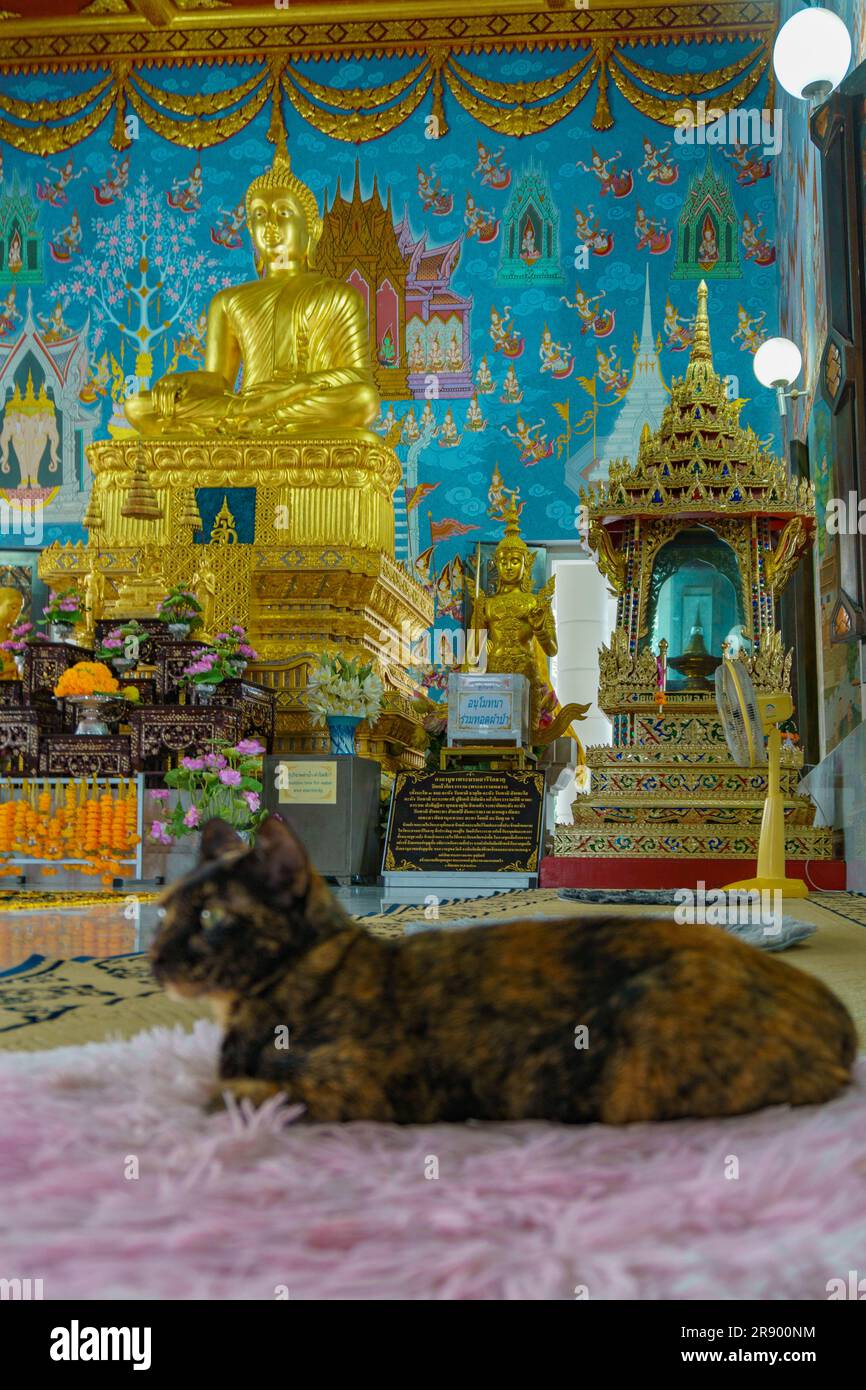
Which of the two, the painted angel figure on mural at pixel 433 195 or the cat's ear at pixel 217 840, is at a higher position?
the painted angel figure on mural at pixel 433 195

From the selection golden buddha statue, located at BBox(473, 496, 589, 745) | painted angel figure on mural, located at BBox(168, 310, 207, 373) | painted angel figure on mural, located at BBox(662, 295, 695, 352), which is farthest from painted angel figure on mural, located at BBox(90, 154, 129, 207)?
golden buddha statue, located at BBox(473, 496, 589, 745)

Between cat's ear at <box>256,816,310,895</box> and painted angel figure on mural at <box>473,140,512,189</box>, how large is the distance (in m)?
11.3

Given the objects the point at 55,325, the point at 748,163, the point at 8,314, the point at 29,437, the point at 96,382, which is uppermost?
the point at 748,163

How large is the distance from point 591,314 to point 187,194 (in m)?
3.81

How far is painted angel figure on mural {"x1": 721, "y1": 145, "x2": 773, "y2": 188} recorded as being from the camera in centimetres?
1110

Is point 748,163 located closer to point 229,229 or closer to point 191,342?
point 229,229

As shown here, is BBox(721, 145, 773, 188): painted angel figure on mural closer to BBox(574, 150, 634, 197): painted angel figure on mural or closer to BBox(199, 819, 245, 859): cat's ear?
BBox(574, 150, 634, 197): painted angel figure on mural

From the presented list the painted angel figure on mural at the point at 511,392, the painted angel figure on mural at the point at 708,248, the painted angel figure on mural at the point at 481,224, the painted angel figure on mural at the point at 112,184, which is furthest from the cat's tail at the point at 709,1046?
the painted angel figure on mural at the point at 112,184

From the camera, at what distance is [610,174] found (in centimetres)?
1130

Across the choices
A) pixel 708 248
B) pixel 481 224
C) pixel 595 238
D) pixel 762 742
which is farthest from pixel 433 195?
pixel 762 742

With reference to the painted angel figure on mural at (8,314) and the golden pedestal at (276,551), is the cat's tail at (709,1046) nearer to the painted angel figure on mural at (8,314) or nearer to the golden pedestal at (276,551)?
the golden pedestal at (276,551)

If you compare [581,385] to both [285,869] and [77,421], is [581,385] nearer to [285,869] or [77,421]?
[77,421]

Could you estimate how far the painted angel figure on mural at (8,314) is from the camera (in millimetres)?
11648

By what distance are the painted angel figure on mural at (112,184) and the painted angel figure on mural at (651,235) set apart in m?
4.61
